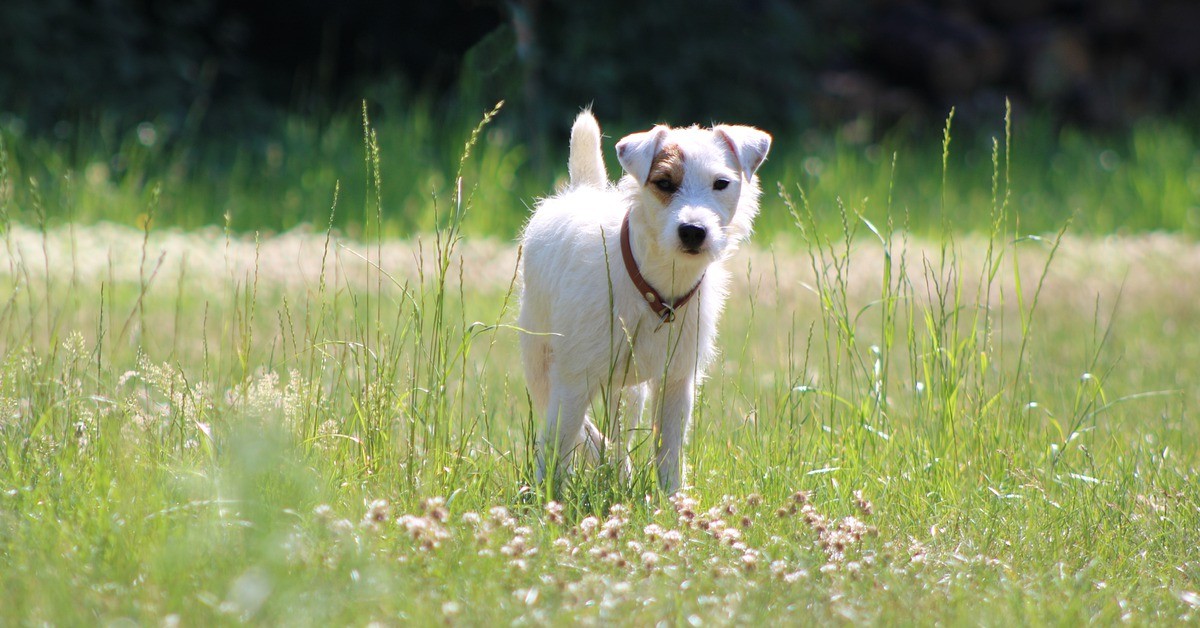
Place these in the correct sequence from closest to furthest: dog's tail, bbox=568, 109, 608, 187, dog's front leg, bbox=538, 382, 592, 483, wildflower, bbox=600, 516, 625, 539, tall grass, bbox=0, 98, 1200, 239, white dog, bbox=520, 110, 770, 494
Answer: wildflower, bbox=600, 516, 625, 539 → white dog, bbox=520, 110, 770, 494 → dog's front leg, bbox=538, 382, 592, 483 → dog's tail, bbox=568, 109, 608, 187 → tall grass, bbox=0, 98, 1200, 239

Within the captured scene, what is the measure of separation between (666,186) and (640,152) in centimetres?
16

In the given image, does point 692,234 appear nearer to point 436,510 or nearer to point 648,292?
point 648,292

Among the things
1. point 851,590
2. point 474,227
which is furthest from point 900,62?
point 851,590

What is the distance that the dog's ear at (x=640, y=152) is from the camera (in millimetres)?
4336

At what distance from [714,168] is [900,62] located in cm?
1385

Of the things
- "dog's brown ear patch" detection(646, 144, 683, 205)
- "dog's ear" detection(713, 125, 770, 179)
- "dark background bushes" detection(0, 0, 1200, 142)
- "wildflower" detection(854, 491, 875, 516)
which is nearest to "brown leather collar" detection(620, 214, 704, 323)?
"dog's brown ear patch" detection(646, 144, 683, 205)

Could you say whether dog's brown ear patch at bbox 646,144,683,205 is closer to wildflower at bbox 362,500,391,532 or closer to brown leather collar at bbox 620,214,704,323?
brown leather collar at bbox 620,214,704,323

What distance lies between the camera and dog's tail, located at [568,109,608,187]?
207 inches

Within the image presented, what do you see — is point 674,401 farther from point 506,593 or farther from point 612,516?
point 506,593

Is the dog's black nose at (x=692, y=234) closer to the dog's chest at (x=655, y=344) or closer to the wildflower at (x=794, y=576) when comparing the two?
the dog's chest at (x=655, y=344)

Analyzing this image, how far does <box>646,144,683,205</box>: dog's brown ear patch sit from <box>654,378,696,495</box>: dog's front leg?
689 millimetres

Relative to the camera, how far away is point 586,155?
5.30 m

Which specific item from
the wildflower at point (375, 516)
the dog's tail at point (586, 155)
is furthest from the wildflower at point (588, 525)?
the dog's tail at point (586, 155)

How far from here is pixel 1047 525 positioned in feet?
13.3
